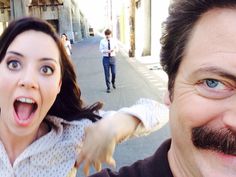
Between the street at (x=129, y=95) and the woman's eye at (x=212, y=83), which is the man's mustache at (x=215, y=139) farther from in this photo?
the street at (x=129, y=95)

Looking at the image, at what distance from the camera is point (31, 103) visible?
229 cm

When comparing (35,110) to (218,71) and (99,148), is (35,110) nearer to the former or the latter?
(99,148)

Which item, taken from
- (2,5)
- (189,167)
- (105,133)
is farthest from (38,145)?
(2,5)

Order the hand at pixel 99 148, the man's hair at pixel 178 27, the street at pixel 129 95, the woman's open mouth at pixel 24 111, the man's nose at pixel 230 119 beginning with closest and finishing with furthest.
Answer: the man's nose at pixel 230 119, the man's hair at pixel 178 27, the hand at pixel 99 148, the woman's open mouth at pixel 24 111, the street at pixel 129 95

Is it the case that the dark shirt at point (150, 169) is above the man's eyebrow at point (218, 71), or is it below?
below

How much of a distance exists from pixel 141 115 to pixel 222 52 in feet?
3.26

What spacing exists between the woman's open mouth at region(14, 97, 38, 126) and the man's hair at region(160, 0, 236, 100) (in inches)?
38.4

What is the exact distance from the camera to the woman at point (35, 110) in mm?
2195

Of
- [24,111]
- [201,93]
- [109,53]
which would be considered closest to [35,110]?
[24,111]

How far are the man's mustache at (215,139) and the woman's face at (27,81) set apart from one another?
1145 mm

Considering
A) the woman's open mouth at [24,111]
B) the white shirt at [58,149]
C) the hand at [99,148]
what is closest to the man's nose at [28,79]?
the woman's open mouth at [24,111]

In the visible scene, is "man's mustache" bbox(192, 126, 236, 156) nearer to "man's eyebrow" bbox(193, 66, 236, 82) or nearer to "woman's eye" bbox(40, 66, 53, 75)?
"man's eyebrow" bbox(193, 66, 236, 82)

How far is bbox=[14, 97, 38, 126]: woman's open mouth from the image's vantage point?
2.27 meters

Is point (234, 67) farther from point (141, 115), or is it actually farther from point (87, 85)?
point (87, 85)
